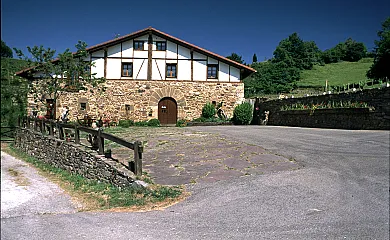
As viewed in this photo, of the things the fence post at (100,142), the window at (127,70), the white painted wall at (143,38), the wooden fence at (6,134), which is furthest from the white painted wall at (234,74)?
the fence post at (100,142)

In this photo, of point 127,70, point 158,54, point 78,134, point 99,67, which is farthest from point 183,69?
point 78,134

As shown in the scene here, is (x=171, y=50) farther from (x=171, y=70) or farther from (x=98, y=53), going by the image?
(x=98, y=53)

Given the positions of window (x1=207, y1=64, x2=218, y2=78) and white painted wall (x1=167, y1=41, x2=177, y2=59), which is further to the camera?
window (x1=207, y1=64, x2=218, y2=78)

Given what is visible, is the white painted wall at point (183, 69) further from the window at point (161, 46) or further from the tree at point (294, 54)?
the tree at point (294, 54)

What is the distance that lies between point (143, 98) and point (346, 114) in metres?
12.1

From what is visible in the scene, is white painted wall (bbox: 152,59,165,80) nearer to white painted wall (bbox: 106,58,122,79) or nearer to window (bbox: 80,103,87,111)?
white painted wall (bbox: 106,58,122,79)

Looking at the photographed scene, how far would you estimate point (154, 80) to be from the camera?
20.7 m

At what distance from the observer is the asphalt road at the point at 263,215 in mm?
3982

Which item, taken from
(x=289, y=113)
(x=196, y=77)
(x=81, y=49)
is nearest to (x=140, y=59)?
(x=196, y=77)

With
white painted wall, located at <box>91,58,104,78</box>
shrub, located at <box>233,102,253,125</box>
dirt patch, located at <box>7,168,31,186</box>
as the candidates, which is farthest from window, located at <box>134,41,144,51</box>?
dirt patch, located at <box>7,168,31,186</box>

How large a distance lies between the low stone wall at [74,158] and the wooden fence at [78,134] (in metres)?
0.17

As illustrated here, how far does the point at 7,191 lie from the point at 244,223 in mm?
7249

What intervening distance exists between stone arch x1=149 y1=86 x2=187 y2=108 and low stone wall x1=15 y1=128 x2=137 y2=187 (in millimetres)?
7890

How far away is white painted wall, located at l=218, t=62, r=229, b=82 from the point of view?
69.7 ft
